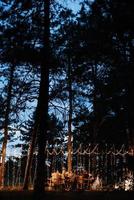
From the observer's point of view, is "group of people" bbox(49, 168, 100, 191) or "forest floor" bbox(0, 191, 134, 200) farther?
"group of people" bbox(49, 168, 100, 191)

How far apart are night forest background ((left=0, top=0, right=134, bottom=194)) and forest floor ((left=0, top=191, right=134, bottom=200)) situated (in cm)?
125

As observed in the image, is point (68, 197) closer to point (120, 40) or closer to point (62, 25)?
point (120, 40)

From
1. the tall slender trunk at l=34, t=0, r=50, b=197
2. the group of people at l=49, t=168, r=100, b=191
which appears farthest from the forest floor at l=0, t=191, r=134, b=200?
the group of people at l=49, t=168, r=100, b=191

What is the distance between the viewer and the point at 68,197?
13398mm

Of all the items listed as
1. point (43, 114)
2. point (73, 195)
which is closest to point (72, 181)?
point (43, 114)

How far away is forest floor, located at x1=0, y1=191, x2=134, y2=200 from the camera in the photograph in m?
12.6

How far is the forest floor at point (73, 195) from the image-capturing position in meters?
12.6

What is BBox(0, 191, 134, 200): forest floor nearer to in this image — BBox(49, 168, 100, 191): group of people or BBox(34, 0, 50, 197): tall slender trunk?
BBox(34, 0, 50, 197): tall slender trunk

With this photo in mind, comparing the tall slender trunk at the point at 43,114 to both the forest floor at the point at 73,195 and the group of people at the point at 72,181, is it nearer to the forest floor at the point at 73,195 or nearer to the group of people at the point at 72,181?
the forest floor at the point at 73,195

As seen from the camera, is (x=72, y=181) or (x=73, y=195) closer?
(x=73, y=195)

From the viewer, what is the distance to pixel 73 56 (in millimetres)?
13766

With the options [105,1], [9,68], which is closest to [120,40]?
[105,1]

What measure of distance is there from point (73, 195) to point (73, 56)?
4.27 m

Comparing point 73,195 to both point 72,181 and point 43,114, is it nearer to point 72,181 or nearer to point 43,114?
point 43,114
